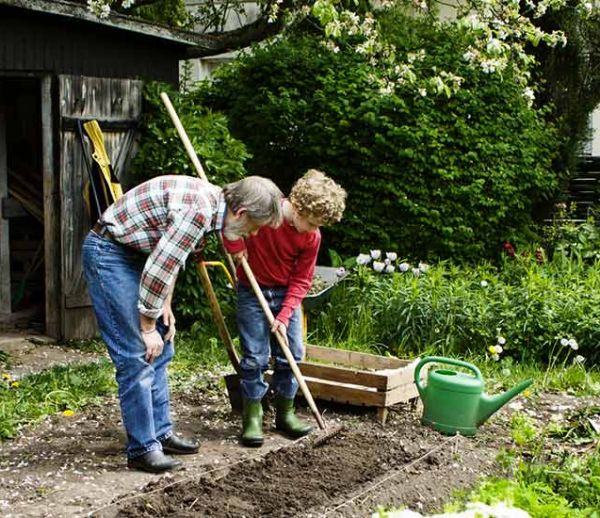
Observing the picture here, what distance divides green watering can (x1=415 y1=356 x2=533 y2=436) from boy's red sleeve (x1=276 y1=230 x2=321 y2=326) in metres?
0.89

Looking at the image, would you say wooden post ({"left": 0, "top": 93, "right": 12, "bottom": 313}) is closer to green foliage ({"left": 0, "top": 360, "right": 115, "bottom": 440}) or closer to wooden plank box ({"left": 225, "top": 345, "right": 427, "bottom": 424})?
green foliage ({"left": 0, "top": 360, "right": 115, "bottom": 440})

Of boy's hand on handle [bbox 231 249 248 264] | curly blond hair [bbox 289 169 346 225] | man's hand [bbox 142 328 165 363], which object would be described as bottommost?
man's hand [bbox 142 328 165 363]

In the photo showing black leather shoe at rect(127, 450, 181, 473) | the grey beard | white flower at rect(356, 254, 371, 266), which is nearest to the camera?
the grey beard

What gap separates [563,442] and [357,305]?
3184 mm

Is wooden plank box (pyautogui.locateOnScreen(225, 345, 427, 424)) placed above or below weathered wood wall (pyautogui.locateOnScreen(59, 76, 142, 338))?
below

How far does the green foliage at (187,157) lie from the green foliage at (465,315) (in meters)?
1.14

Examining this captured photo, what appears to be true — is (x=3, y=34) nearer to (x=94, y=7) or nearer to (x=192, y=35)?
(x=94, y=7)

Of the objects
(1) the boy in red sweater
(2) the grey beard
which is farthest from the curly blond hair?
(2) the grey beard

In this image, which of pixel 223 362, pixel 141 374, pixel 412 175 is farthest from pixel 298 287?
pixel 412 175

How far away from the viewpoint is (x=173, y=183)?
4559 millimetres

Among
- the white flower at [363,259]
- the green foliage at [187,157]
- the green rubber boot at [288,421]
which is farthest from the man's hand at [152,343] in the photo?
the white flower at [363,259]

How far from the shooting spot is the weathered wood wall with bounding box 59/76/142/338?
8.34 metres

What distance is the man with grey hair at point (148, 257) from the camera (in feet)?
14.5

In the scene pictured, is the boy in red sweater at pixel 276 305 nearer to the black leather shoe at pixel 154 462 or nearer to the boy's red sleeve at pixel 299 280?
the boy's red sleeve at pixel 299 280
